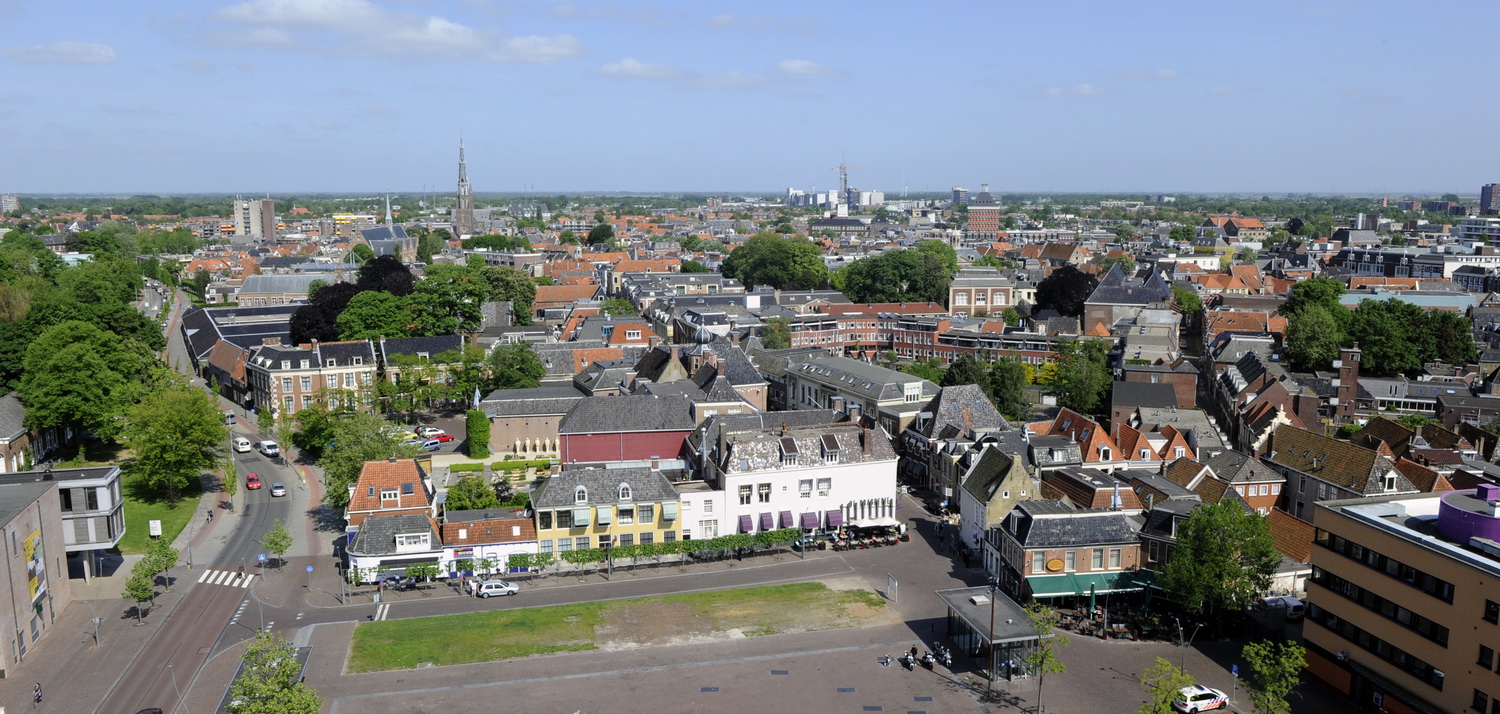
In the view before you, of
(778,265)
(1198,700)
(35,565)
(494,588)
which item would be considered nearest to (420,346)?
(494,588)

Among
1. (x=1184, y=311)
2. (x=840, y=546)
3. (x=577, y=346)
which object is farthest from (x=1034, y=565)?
(x=1184, y=311)

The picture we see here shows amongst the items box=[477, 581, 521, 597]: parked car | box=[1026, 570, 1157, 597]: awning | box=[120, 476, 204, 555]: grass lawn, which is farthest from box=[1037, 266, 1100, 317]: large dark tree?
box=[120, 476, 204, 555]: grass lawn

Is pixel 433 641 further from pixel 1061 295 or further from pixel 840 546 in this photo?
pixel 1061 295

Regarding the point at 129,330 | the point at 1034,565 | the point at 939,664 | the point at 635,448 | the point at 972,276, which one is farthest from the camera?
the point at 972,276

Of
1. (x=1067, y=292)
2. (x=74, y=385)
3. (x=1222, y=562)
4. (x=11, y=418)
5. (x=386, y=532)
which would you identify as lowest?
(x=386, y=532)

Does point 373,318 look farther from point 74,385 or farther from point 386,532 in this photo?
point 386,532

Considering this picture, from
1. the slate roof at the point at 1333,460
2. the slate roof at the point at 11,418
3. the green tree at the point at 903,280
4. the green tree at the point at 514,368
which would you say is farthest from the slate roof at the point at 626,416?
the green tree at the point at 903,280
